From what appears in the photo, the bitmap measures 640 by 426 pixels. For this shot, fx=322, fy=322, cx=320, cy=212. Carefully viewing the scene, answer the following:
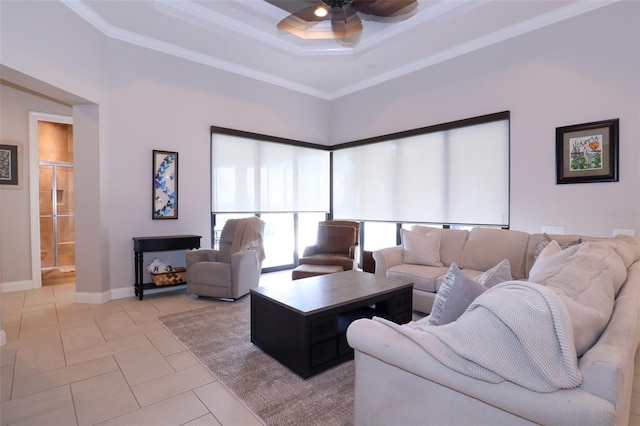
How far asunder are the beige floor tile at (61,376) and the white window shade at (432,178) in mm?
4208

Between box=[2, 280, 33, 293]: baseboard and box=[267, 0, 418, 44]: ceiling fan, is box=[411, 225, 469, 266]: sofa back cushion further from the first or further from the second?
box=[2, 280, 33, 293]: baseboard

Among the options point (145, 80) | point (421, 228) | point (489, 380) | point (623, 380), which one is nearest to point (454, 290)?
point (489, 380)

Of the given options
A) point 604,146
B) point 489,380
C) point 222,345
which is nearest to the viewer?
point 489,380

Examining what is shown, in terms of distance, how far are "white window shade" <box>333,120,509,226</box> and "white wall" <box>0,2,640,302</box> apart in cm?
22

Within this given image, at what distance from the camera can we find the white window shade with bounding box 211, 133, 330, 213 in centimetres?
512

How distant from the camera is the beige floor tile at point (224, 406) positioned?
188 centimetres

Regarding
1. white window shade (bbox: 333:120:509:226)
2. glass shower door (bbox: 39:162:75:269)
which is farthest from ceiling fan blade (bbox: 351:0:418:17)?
glass shower door (bbox: 39:162:75:269)

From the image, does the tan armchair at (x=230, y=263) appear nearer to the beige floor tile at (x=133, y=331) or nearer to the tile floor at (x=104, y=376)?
the tile floor at (x=104, y=376)

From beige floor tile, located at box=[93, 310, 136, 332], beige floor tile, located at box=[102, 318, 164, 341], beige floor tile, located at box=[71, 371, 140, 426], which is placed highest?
beige floor tile, located at box=[93, 310, 136, 332]

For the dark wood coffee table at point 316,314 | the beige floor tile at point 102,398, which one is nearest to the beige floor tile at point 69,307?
the beige floor tile at point 102,398

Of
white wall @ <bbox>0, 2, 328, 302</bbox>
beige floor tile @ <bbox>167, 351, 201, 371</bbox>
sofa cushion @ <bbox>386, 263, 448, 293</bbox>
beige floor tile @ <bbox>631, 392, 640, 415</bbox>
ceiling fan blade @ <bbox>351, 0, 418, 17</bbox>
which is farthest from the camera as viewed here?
sofa cushion @ <bbox>386, 263, 448, 293</bbox>

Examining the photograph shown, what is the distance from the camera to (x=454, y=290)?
1506 mm

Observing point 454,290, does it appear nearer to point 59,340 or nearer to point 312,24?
point 312,24

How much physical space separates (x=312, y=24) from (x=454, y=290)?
3171 millimetres
